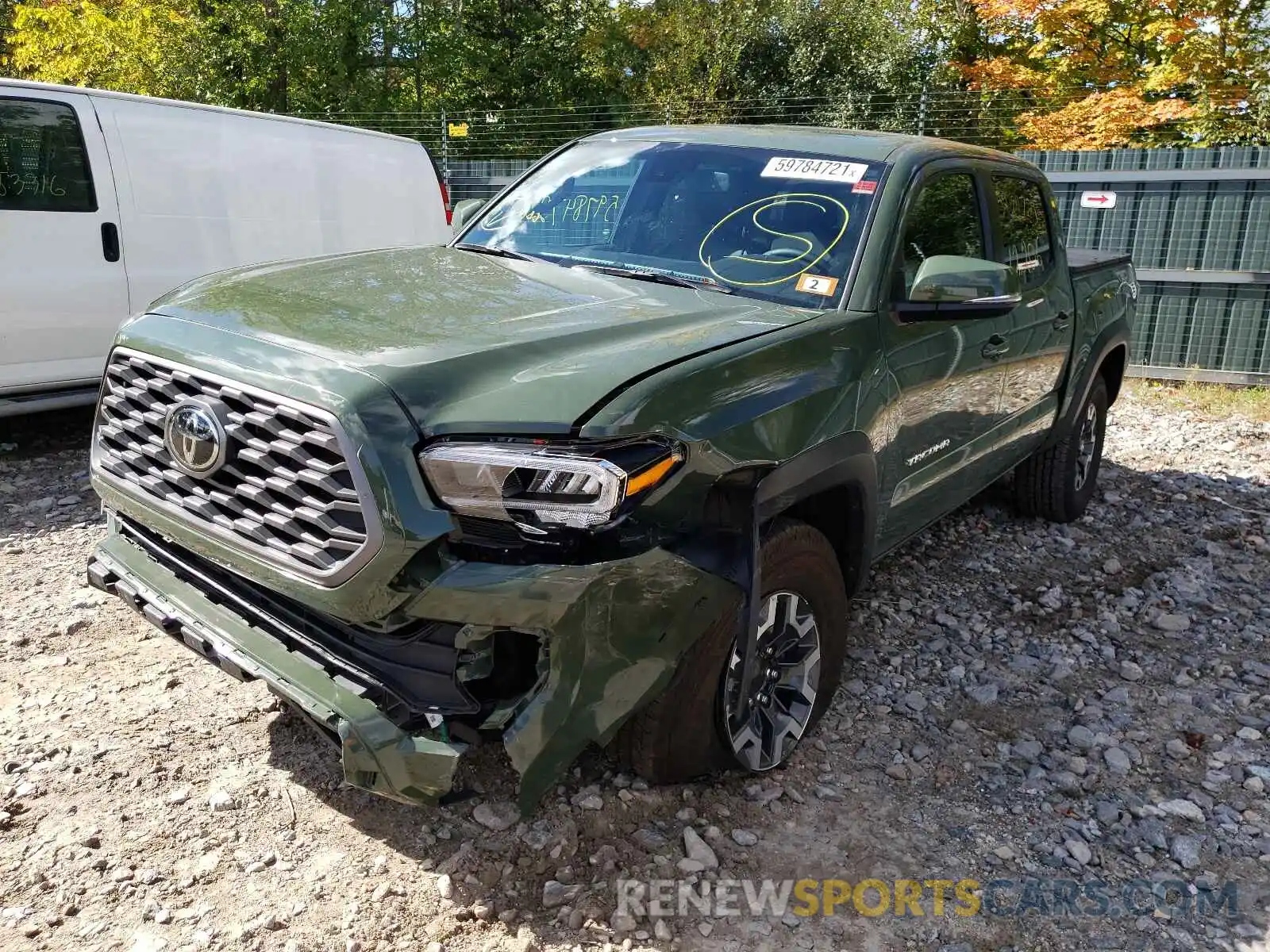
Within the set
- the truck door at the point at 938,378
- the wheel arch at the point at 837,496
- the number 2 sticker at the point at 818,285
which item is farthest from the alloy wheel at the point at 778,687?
the number 2 sticker at the point at 818,285

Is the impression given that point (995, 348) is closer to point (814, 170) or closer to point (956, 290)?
point (956, 290)

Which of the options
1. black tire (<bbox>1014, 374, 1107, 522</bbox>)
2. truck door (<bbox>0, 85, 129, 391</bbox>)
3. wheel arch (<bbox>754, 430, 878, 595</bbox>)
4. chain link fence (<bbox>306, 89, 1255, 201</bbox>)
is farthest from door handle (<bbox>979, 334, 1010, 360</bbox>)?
chain link fence (<bbox>306, 89, 1255, 201</bbox>)

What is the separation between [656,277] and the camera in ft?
11.0

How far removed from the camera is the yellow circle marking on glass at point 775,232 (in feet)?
10.7

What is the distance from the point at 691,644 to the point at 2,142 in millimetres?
5074

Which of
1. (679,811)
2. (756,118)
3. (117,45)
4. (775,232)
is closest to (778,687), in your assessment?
(679,811)

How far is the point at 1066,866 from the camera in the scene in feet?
9.33

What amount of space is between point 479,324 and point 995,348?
2.26 meters

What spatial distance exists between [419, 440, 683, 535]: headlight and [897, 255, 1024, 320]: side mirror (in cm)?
149

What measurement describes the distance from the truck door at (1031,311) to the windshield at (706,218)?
3.79 feet

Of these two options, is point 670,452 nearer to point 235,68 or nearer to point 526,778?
point 526,778

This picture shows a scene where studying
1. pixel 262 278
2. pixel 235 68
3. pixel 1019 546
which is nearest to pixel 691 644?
pixel 262 278

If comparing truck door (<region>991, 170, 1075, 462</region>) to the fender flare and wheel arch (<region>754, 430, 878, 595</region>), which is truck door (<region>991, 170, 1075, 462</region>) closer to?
the fender flare

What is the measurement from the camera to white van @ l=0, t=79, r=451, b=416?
5.51 m
